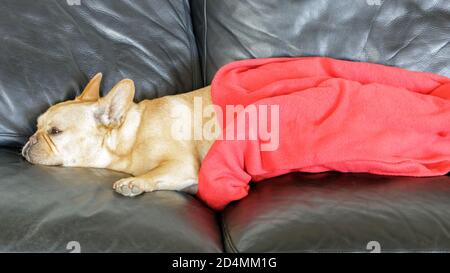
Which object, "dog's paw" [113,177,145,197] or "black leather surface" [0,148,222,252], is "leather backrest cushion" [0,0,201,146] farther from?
"dog's paw" [113,177,145,197]

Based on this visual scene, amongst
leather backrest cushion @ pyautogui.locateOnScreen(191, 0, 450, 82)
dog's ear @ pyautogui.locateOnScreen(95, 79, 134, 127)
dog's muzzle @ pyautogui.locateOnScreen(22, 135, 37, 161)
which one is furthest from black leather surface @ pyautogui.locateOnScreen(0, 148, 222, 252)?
leather backrest cushion @ pyautogui.locateOnScreen(191, 0, 450, 82)

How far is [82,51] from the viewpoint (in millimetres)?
1439

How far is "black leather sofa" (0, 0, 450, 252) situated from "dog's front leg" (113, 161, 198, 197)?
0.03 meters

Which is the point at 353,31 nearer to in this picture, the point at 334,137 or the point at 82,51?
the point at 334,137

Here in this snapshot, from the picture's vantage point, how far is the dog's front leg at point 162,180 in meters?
1.11

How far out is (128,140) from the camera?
1.38 m

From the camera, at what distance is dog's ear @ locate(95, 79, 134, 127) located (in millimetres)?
1307

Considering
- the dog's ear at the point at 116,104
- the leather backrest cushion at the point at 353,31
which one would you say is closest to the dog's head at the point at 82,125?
the dog's ear at the point at 116,104

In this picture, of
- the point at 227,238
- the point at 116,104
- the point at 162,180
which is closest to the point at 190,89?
the point at 116,104

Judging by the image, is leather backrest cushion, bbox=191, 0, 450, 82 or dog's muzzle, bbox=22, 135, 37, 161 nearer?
dog's muzzle, bbox=22, 135, 37, 161

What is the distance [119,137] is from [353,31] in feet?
2.37

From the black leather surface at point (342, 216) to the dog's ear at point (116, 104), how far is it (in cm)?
41
